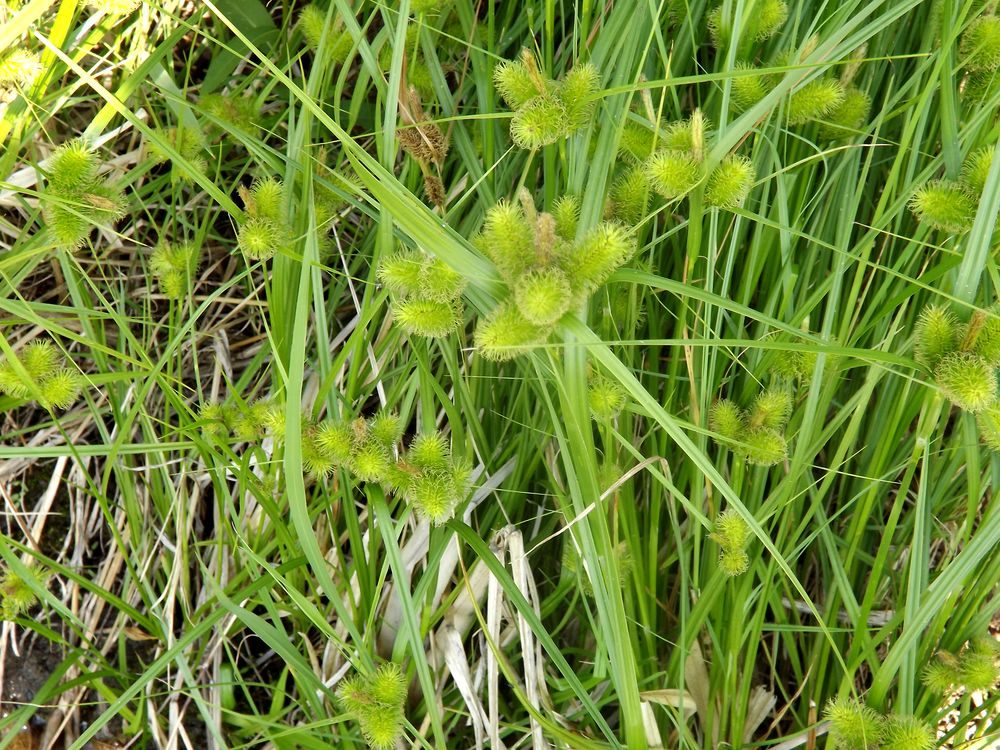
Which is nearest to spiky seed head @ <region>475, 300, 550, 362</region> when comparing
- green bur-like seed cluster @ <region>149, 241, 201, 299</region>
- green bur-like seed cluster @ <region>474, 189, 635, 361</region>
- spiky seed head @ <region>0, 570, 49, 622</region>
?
green bur-like seed cluster @ <region>474, 189, 635, 361</region>

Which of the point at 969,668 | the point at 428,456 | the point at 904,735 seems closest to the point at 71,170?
the point at 428,456

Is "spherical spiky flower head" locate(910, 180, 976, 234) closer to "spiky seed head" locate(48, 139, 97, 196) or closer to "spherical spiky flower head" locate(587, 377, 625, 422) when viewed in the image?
"spherical spiky flower head" locate(587, 377, 625, 422)

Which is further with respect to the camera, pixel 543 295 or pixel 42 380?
pixel 42 380

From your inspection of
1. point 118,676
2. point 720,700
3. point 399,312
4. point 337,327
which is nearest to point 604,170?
point 399,312

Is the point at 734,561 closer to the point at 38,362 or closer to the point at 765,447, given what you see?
the point at 765,447

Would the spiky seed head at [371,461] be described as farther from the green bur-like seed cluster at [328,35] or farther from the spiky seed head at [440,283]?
the green bur-like seed cluster at [328,35]
